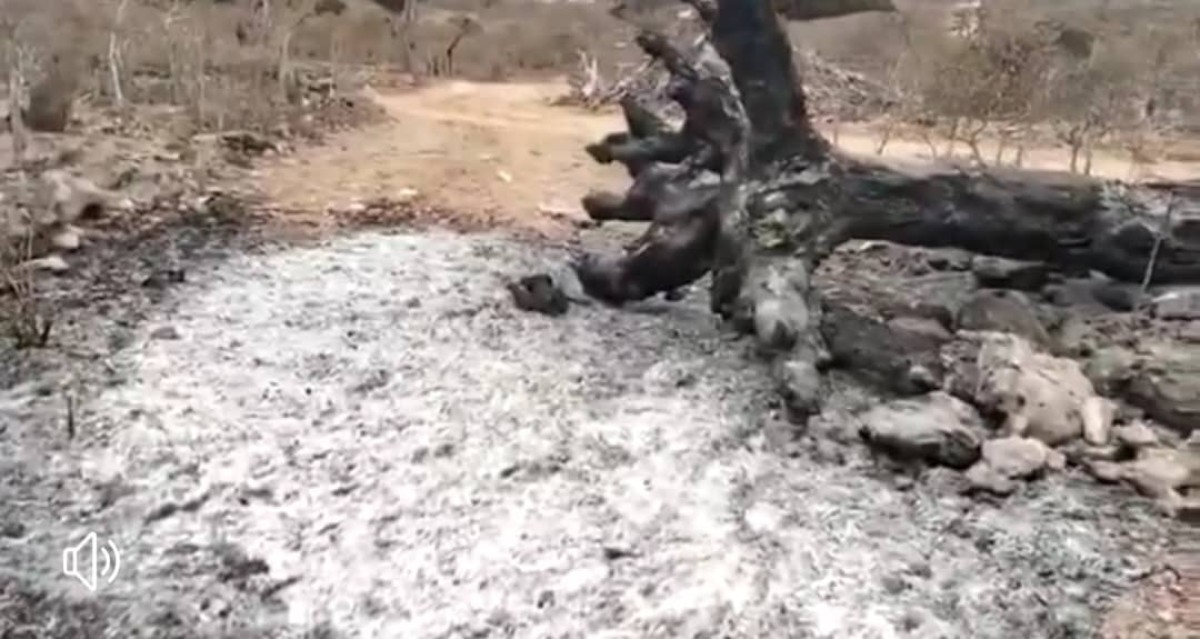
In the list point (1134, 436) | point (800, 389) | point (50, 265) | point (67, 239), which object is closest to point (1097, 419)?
point (1134, 436)

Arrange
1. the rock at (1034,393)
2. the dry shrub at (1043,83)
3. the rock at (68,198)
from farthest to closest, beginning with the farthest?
the dry shrub at (1043,83)
the rock at (68,198)
the rock at (1034,393)

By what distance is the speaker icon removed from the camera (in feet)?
6.95

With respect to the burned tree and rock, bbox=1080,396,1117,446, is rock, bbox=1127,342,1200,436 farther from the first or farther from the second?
the burned tree

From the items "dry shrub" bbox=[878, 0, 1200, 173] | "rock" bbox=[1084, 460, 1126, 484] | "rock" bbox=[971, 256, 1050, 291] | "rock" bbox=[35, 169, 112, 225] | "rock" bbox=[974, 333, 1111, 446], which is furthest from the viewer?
"dry shrub" bbox=[878, 0, 1200, 173]

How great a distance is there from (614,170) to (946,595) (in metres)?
3.25

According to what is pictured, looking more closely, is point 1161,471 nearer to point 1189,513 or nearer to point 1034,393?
point 1189,513

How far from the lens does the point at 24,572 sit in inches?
84.0

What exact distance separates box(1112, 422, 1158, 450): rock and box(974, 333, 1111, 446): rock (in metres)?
0.04

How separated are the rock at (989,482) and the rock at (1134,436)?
1.05ft

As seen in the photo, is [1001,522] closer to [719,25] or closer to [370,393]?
[370,393]

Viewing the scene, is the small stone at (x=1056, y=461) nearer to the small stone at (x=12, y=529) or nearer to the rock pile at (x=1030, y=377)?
the rock pile at (x=1030, y=377)

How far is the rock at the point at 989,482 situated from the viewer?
7.98 feet

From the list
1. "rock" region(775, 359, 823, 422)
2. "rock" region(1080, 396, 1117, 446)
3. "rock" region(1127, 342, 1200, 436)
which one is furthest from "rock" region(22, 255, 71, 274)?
"rock" region(1127, 342, 1200, 436)

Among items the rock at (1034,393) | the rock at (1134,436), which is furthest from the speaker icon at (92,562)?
the rock at (1134,436)
